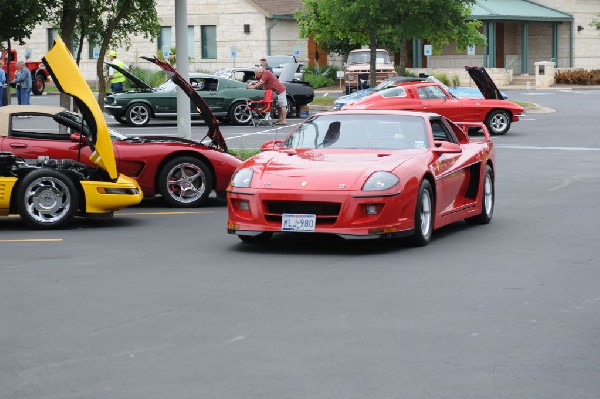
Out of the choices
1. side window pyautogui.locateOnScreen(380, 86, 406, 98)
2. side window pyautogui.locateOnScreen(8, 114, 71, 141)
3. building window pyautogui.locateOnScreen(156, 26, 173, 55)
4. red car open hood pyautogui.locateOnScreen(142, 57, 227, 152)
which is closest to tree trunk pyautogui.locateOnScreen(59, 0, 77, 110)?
red car open hood pyautogui.locateOnScreen(142, 57, 227, 152)

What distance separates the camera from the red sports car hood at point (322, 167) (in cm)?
1213

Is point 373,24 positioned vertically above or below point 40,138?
above

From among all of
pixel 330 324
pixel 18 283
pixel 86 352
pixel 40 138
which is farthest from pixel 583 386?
pixel 40 138

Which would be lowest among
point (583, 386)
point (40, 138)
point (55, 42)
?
point (583, 386)

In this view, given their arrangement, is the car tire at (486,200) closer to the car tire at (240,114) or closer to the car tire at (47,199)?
the car tire at (47,199)

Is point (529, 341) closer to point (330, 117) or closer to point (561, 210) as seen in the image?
point (330, 117)

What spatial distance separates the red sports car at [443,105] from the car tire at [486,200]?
16.9m

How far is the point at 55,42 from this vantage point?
14.5m

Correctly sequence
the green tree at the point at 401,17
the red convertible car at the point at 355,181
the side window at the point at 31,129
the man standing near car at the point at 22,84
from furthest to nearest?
the green tree at the point at 401,17, the man standing near car at the point at 22,84, the side window at the point at 31,129, the red convertible car at the point at 355,181

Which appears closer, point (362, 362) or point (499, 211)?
point (362, 362)

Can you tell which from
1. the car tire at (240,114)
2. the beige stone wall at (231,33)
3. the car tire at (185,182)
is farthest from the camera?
the beige stone wall at (231,33)

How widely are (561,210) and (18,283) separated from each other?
7764 mm

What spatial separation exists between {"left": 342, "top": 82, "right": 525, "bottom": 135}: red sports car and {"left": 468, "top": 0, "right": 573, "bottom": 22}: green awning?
112 feet

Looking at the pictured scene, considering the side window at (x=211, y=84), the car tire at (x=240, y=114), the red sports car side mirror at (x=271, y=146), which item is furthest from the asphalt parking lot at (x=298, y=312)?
the side window at (x=211, y=84)
